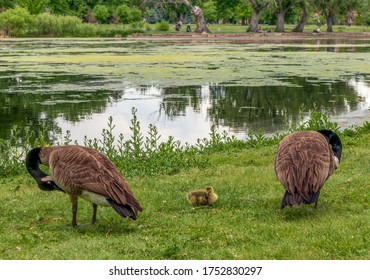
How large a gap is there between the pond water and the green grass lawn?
7.11 metres

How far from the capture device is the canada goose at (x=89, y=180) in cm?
755

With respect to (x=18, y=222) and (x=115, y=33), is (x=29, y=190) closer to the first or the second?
(x=18, y=222)

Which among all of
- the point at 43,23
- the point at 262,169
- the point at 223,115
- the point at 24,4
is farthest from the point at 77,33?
the point at 262,169

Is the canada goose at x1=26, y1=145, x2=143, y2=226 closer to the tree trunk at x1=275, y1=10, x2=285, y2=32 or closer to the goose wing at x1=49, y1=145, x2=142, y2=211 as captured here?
the goose wing at x1=49, y1=145, x2=142, y2=211

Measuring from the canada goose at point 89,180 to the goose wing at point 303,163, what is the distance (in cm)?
203

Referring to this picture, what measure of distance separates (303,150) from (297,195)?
81cm

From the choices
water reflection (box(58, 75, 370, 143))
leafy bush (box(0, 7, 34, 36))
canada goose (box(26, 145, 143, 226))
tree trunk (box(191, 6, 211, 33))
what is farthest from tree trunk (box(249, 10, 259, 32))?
canada goose (box(26, 145, 143, 226))

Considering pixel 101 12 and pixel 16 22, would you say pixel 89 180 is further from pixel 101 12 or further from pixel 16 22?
pixel 101 12

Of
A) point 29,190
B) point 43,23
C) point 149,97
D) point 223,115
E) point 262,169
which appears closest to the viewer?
point 29,190

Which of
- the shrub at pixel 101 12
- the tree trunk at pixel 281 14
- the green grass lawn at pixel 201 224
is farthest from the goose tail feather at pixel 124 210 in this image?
the shrub at pixel 101 12

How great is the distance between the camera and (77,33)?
83.1 metres

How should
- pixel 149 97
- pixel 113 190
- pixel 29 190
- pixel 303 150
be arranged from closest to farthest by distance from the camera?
pixel 113 190
pixel 303 150
pixel 29 190
pixel 149 97

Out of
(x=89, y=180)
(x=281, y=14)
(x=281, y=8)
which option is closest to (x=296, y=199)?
(x=89, y=180)

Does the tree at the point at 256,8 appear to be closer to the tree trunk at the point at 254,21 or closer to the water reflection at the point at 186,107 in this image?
the tree trunk at the point at 254,21
